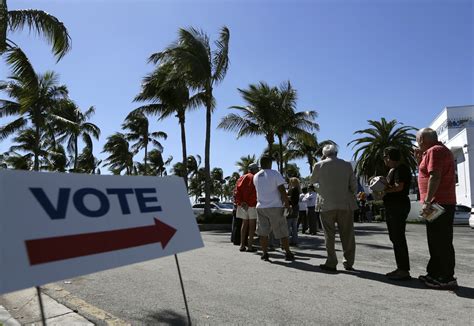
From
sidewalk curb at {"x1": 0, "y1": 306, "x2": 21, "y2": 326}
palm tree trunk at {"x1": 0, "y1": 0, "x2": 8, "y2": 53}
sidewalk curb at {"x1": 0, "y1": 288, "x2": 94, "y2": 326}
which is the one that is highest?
palm tree trunk at {"x1": 0, "y1": 0, "x2": 8, "y2": 53}

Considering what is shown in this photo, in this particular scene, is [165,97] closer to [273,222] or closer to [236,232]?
[236,232]

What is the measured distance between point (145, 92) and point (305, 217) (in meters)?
13.5

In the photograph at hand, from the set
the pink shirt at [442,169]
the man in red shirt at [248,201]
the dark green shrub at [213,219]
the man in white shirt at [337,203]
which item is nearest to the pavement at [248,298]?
the man in white shirt at [337,203]

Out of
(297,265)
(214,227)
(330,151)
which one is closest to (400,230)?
(330,151)

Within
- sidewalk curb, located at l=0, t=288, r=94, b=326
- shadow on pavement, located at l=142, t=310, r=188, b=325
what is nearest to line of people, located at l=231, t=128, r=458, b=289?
shadow on pavement, located at l=142, t=310, r=188, b=325

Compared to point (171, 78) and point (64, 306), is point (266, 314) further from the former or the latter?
point (171, 78)

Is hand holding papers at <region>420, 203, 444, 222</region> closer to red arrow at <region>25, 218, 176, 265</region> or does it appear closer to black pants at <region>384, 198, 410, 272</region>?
black pants at <region>384, 198, 410, 272</region>

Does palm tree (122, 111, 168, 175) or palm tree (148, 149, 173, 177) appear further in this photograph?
palm tree (148, 149, 173, 177)

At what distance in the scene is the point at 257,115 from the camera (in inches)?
899

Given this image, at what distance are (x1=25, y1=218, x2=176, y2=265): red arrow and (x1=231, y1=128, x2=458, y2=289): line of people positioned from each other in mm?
3410

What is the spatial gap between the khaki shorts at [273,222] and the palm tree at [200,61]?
12.4 m

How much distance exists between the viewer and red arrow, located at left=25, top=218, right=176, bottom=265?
2.47 meters

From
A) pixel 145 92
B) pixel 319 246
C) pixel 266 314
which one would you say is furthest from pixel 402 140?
pixel 266 314

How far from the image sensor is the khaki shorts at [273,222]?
7344 millimetres
